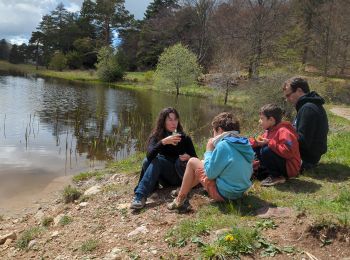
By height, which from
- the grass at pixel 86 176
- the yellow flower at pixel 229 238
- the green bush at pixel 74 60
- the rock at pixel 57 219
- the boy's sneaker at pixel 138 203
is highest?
the green bush at pixel 74 60

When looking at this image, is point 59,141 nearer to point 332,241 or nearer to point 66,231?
point 66,231

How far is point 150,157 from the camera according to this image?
241 inches

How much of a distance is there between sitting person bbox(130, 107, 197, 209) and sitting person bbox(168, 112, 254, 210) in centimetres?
62

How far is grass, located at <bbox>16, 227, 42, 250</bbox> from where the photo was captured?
556 centimetres

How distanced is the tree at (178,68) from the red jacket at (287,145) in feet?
115

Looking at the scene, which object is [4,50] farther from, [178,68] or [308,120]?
[308,120]

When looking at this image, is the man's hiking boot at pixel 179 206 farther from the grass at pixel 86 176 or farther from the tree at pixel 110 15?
the tree at pixel 110 15

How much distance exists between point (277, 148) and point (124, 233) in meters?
2.71

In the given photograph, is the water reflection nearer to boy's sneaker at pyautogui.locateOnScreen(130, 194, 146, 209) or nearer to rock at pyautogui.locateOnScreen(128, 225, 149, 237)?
boy's sneaker at pyautogui.locateOnScreen(130, 194, 146, 209)

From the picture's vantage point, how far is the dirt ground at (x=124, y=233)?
4.19 m

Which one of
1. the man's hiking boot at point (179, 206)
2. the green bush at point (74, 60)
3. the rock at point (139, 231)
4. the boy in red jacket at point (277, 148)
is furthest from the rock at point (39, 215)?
the green bush at point (74, 60)

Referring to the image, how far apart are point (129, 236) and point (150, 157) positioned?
4.85 ft

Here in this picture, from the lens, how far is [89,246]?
4.85 meters

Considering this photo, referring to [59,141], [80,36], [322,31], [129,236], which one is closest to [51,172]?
[59,141]
